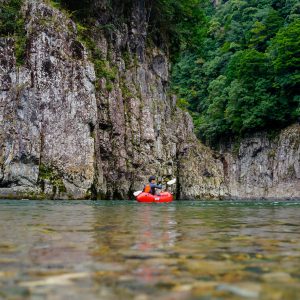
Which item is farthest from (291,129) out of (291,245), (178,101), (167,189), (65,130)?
(291,245)

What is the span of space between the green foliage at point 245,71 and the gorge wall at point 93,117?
10.8 meters

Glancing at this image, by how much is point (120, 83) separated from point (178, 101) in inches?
385

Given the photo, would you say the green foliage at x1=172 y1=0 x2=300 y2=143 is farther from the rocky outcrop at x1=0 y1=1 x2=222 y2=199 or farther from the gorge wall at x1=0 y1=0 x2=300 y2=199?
the rocky outcrop at x1=0 y1=1 x2=222 y2=199

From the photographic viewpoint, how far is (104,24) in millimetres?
33938

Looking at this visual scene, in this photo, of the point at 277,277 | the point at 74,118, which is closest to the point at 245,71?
the point at 74,118

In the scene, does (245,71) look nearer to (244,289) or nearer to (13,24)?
(13,24)

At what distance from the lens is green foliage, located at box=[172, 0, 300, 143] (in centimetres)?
4647

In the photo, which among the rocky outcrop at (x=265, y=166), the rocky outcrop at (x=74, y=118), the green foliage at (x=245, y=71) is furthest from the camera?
the green foliage at (x=245, y=71)

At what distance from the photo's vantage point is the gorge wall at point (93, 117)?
2617 cm

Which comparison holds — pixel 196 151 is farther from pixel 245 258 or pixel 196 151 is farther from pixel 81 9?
pixel 245 258

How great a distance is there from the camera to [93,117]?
28.0 meters

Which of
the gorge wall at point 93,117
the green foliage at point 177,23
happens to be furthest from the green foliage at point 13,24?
the green foliage at point 177,23

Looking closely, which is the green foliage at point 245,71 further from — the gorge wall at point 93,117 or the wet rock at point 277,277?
the wet rock at point 277,277

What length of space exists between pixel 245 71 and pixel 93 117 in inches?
1013
